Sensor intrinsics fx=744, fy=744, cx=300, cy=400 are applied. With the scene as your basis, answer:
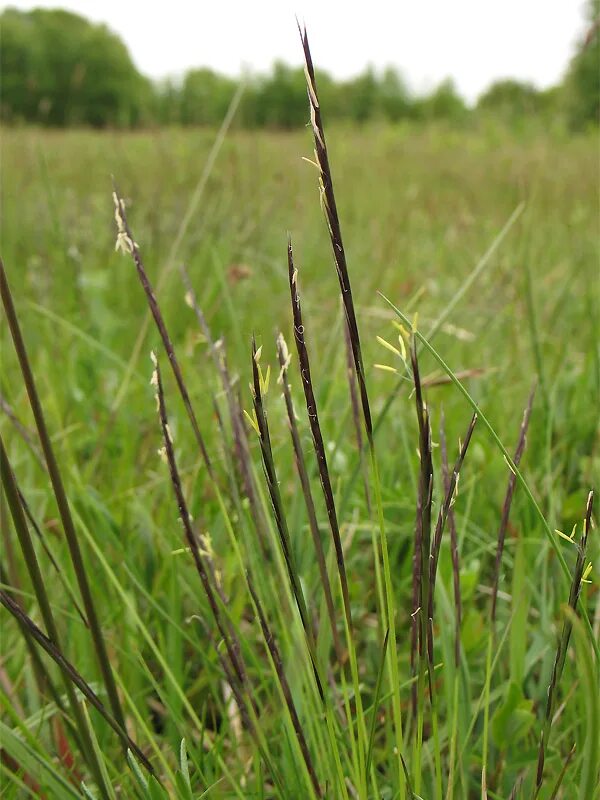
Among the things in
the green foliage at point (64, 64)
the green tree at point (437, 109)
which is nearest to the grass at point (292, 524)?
the green tree at point (437, 109)

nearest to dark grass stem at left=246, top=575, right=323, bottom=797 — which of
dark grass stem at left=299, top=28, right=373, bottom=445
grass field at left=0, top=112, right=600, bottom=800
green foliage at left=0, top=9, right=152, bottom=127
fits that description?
grass field at left=0, top=112, right=600, bottom=800

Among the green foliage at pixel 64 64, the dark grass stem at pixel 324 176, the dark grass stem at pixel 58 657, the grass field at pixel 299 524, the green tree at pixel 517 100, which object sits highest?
the green foliage at pixel 64 64

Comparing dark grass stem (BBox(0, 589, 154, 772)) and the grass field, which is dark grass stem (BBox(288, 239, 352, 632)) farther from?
dark grass stem (BBox(0, 589, 154, 772))

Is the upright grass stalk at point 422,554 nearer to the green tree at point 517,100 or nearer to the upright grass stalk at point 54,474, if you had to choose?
the upright grass stalk at point 54,474

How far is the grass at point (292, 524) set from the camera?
0.50 metres

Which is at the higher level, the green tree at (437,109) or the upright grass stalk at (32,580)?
the green tree at (437,109)

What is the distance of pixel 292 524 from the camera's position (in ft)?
3.34

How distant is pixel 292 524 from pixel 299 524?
0.4 inches

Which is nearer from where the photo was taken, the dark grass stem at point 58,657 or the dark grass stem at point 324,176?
the dark grass stem at point 324,176

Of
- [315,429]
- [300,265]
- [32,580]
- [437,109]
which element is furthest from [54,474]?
[437,109]

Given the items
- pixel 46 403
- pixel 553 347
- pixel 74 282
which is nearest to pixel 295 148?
pixel 74 282

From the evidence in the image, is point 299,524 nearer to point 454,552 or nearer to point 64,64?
point 454,552

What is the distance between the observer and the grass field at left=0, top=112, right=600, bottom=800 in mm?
608

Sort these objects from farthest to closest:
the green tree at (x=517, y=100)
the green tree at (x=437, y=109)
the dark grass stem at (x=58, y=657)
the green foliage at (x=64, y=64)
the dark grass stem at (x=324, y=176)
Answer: the green foliage at (x=64, y=64) → the green tree at (x=437, y=109) → the green tree at (x=517, y=100) → the dark grass stem at (x=58, y=657) → the dark grass stem at (x=324, y=176)
